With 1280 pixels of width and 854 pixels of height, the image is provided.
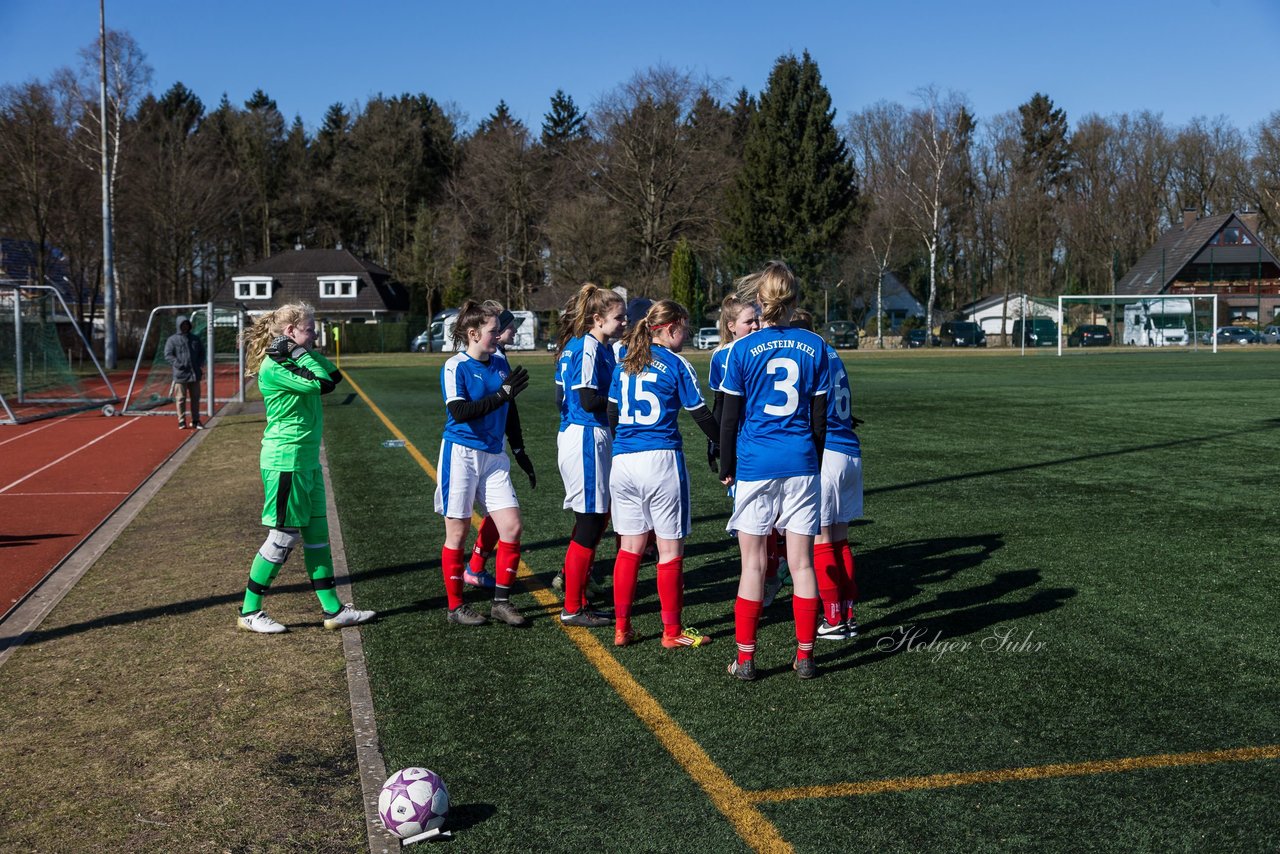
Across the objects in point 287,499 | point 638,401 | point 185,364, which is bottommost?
point 287,499

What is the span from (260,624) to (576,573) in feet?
5.62

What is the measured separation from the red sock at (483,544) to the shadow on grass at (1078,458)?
183 inches

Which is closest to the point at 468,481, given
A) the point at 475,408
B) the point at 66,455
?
the point at 475,408

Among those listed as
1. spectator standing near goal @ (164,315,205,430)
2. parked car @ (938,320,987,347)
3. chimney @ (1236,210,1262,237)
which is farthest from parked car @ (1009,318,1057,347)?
spectator standing near goal @ (164,315,205,430)

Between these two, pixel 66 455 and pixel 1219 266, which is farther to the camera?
pixel 1219 266

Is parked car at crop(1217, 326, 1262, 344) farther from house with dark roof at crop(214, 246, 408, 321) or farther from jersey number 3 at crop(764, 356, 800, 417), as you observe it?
jersey number 3 at crop(764, 356, 800, 417)

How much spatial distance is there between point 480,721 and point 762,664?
4.85ft

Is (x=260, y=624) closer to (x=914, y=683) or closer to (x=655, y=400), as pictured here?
(x=655, y=400)

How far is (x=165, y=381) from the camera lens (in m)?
24.6

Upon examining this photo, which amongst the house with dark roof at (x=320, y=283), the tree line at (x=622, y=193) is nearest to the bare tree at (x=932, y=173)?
the tree line at (x=622, y=193)

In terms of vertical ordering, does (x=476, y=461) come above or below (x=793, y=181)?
below

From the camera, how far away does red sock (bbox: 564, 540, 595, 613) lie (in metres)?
6.14

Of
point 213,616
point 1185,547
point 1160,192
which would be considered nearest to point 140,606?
point 213,616

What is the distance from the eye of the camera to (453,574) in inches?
246
